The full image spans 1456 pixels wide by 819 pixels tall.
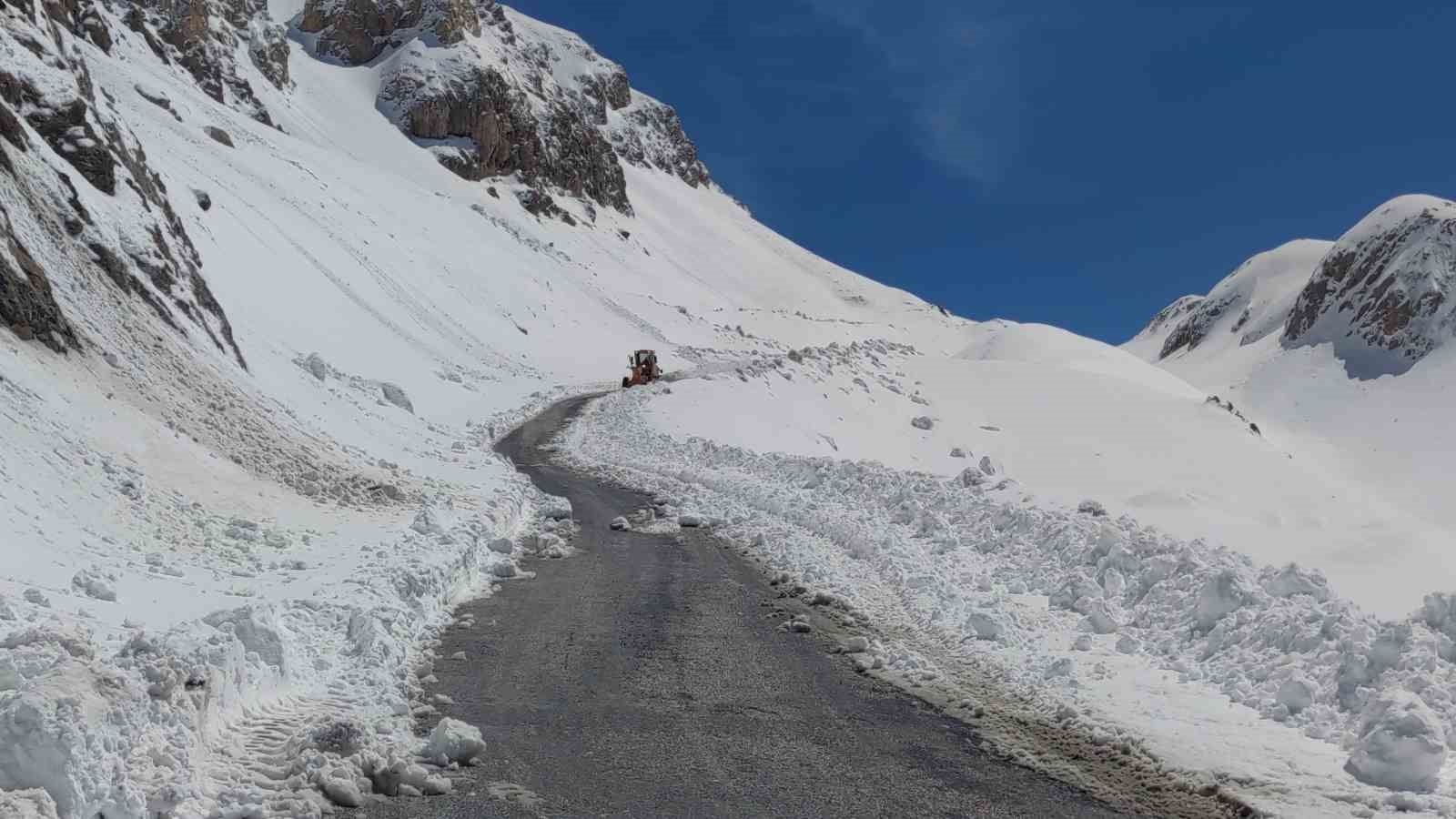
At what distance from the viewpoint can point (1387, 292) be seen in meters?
77.6

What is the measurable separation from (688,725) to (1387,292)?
287 feet

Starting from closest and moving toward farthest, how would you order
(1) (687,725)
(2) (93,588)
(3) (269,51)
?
(1) (687,725) → (2) (93,588) → (3) (269,51)

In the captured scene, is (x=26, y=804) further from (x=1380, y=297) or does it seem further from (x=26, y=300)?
(x=1380, y=297)

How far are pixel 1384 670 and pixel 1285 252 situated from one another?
138930 mm

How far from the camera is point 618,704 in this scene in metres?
8.01

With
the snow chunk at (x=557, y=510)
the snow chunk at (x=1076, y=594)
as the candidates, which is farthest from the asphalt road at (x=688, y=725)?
the snow chunk at (x=557, y=510)

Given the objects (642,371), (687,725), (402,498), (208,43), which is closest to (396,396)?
(402,498)

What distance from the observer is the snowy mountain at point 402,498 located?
263 inches

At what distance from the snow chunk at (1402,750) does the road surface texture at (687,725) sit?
1.80 m

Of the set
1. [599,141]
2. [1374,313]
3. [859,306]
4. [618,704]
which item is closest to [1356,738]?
[618,704]

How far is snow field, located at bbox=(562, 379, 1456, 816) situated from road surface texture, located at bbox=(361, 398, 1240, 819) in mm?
1133

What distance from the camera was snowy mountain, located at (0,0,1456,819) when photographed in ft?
21.9

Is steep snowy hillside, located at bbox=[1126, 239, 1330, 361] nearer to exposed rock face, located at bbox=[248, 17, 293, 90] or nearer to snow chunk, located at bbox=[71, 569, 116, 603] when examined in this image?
exposed rock face, located at bbox=[248, 17, 293, 90]

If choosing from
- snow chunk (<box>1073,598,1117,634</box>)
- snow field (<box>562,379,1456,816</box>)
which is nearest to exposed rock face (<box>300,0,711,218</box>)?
snow field (<box>562,379,1456,816</box>)
